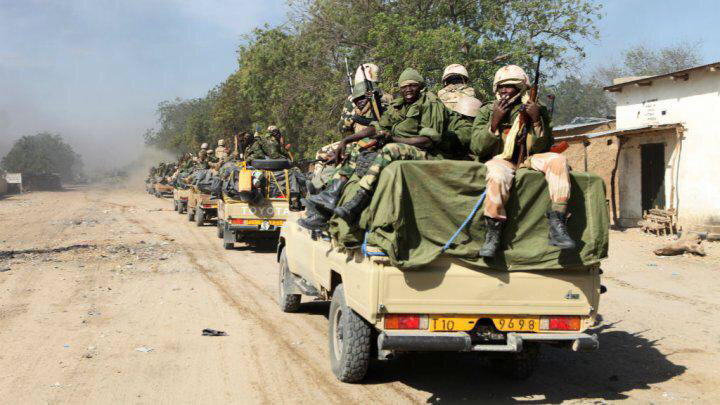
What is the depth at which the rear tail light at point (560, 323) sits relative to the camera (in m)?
5.13

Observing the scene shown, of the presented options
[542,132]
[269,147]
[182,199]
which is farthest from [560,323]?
[182,199]

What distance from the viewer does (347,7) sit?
2644 centimetres

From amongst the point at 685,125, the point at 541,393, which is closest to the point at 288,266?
the point at 541,393

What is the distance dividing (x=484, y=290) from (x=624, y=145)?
16499 mm

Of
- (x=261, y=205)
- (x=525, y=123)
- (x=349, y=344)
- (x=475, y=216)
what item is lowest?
(x=349, y=344)

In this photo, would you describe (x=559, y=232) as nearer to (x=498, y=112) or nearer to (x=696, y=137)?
(x=498, y=112)

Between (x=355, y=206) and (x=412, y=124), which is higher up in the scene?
(x=412, y=124)

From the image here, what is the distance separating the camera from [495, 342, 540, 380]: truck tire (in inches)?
230

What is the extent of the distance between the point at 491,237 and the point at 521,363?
5.01 feet

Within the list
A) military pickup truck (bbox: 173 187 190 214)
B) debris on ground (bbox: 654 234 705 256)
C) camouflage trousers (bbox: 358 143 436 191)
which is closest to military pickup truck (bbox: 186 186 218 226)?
military pickup truck (bbox: 173 187 190 214)

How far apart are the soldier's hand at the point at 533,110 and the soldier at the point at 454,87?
193 cm

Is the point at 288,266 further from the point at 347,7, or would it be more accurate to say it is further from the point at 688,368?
the point at 347,7

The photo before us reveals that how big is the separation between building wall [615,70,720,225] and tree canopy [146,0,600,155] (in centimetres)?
393

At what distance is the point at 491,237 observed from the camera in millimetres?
4965
